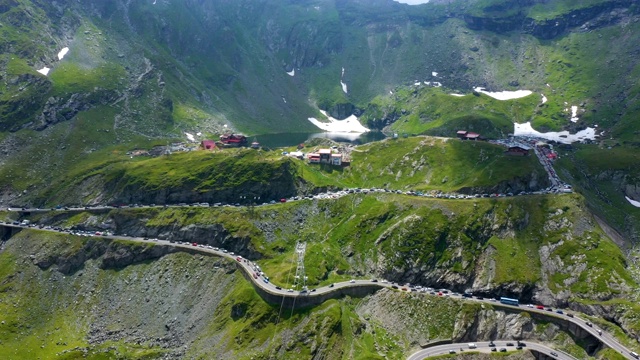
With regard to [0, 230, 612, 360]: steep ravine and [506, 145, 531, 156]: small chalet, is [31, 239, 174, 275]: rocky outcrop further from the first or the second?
[506, 145, 531, 156]: small chalet

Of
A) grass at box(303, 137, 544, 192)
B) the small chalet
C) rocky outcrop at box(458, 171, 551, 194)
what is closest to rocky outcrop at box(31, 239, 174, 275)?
grass at box(303, 137, 544, 192)

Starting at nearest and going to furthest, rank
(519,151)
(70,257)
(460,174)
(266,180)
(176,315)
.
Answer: (176,315)
(70,257)
(460,174)
(266,180)
(519,151)

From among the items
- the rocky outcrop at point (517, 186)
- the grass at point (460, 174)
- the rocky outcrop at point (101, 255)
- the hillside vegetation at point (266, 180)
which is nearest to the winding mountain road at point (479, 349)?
the rocky outcrop at point (517, 186)

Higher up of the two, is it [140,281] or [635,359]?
[140,281]

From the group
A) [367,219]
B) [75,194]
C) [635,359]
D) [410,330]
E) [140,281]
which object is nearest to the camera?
[635,359]

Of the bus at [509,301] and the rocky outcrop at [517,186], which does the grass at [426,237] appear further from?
the rocky outcrop at [517,186]

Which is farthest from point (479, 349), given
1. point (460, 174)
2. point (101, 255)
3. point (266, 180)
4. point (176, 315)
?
point (101, 255)

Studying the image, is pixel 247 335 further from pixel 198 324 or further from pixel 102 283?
pixel 102 283

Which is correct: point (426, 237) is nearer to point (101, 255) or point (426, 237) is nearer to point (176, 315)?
point (176, 315)

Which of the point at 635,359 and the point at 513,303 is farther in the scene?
the point at 513,303

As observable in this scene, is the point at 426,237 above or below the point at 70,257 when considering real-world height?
below

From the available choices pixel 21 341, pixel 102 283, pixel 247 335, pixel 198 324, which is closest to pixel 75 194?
pixel 102 283
